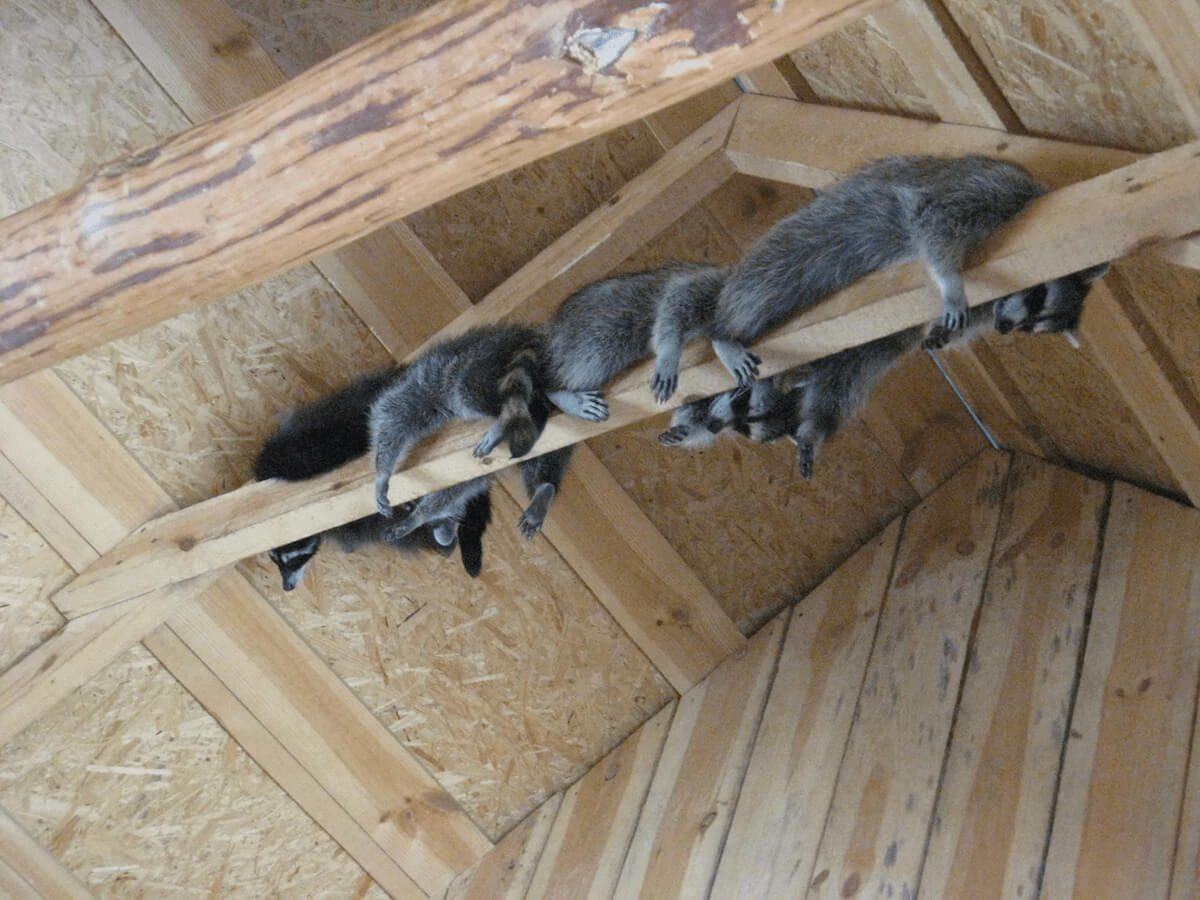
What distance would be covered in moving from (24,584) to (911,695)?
2435mm

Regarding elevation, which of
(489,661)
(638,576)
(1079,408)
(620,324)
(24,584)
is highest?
(24,584)

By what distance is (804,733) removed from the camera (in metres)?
3.68

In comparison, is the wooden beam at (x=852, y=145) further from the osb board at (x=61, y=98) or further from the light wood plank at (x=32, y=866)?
the light wood plank at (x=32, y=866)

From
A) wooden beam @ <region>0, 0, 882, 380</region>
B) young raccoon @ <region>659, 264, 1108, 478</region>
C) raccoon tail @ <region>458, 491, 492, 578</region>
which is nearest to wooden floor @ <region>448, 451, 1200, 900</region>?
young raccoon @ <region>659, 264, 1108, 478</region>

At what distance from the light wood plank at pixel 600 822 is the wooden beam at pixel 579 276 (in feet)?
0.85

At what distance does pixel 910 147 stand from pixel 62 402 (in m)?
2.26

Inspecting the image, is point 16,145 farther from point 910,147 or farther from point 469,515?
point 910,147

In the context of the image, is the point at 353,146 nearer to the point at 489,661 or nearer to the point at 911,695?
the point at 911,695

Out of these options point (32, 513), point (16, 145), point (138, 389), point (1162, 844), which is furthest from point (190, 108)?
point (1162, 844)

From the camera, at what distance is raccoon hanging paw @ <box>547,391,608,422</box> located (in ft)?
8.86

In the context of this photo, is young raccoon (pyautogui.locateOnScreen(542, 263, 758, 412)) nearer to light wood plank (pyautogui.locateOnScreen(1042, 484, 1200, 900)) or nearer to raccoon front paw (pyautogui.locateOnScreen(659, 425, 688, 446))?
raccoon front paw (pyautogui.locateOnScreen(659, 425, 688, 446))

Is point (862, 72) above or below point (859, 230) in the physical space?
above

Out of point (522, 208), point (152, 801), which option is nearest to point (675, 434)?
point (522, 208)

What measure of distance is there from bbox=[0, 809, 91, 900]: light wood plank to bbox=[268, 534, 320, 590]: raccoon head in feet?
3.30
